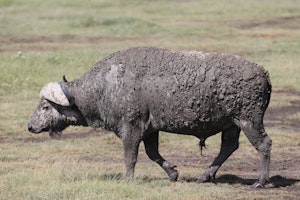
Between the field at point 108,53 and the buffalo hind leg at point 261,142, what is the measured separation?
0.16 m

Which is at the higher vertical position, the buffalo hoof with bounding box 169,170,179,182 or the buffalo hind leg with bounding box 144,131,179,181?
the buffalo hind leg with bounding box 144,131,179,181

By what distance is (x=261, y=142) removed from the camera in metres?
12.7

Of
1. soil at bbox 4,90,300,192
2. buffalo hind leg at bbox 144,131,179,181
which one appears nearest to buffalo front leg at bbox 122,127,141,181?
buffalo hind leg at bbox 144,131,179,181

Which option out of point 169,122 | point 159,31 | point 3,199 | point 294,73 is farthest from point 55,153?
point 159,31

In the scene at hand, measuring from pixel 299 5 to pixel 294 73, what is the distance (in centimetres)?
2185

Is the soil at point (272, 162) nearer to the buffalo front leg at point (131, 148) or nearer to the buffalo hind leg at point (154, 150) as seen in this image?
the buffalo hind leg at point (154, 150)

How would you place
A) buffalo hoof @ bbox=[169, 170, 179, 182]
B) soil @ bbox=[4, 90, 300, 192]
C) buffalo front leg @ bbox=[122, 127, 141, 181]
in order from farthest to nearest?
soil @ bbox=[4, 90, 300, 192]
buffalo hoof @ bbox=[169, 170, 179, 182]
buffalo front leg @ bbox=[122, 127, 141, 181]

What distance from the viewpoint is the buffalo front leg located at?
42.2 feet

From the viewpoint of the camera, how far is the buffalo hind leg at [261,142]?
12.6 m

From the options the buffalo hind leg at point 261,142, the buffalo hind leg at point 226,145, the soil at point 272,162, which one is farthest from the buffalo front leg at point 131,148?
the buffalo hind leg at point 261,142

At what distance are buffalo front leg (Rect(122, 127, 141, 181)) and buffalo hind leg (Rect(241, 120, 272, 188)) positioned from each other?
156 centimetres

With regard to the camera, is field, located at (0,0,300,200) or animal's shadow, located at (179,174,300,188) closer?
field, located at (0,0,300,200)

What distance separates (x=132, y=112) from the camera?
12.7m

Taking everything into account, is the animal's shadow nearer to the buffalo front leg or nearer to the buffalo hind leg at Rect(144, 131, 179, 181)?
the buffalo hind leg at Rect(144, 131, 179, 181)
